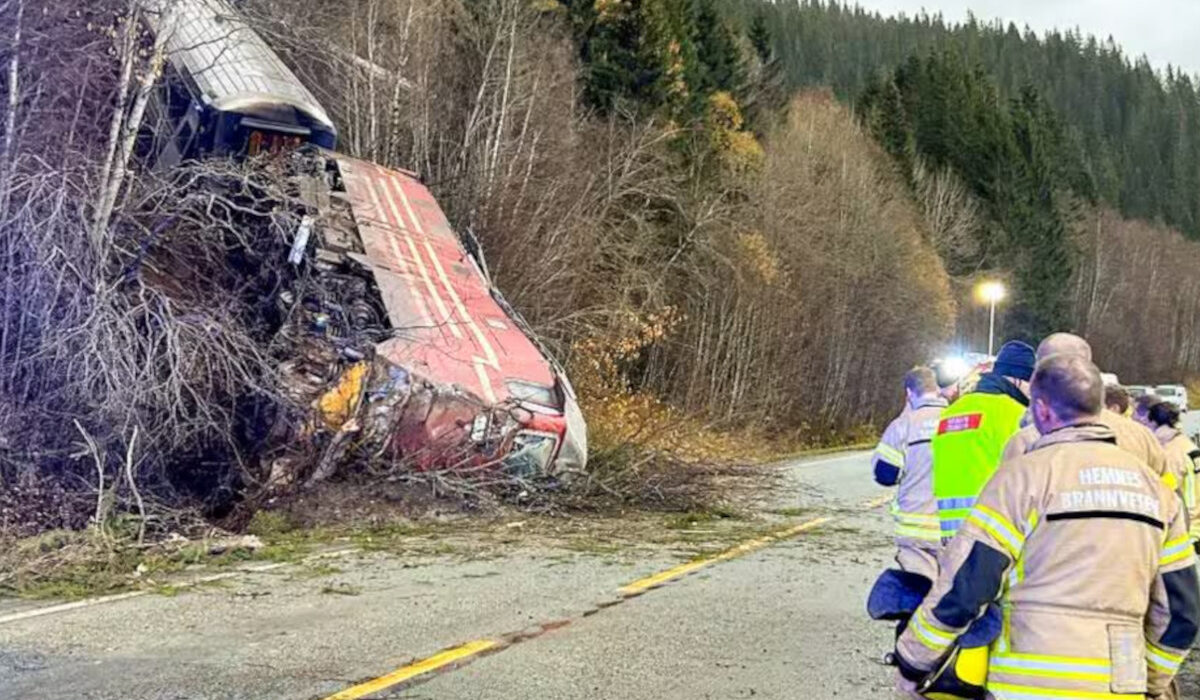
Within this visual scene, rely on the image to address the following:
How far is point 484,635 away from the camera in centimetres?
596

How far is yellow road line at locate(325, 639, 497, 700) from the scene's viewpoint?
4.82 metres

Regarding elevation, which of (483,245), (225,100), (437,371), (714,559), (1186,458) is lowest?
(714,559)

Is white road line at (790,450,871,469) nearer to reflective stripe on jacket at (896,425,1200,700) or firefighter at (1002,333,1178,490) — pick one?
firefighter at (1002,333,1178,490)

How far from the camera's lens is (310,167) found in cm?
1228

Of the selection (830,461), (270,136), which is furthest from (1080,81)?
(270,136)

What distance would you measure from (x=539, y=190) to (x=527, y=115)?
1.35m

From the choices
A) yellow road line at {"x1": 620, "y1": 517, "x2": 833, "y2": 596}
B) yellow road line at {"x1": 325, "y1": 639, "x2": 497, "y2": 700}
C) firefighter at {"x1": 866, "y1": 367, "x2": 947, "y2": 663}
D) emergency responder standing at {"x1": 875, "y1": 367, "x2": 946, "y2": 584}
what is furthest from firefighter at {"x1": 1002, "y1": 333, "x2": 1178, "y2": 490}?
yellow road line at {"x1": 620, "y1": 517, "x2": 833, "y2": 596}

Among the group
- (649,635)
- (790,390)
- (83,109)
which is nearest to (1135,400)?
(649,635)

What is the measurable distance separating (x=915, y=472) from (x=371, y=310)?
7.12m

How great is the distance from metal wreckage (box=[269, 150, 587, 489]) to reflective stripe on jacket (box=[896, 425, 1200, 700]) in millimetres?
7741

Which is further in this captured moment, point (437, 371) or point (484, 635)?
point (437, 371)

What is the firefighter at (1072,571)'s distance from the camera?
2.57 meters

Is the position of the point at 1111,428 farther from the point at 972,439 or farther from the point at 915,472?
the point at 915,472

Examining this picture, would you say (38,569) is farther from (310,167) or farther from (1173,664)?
(1173,664)
